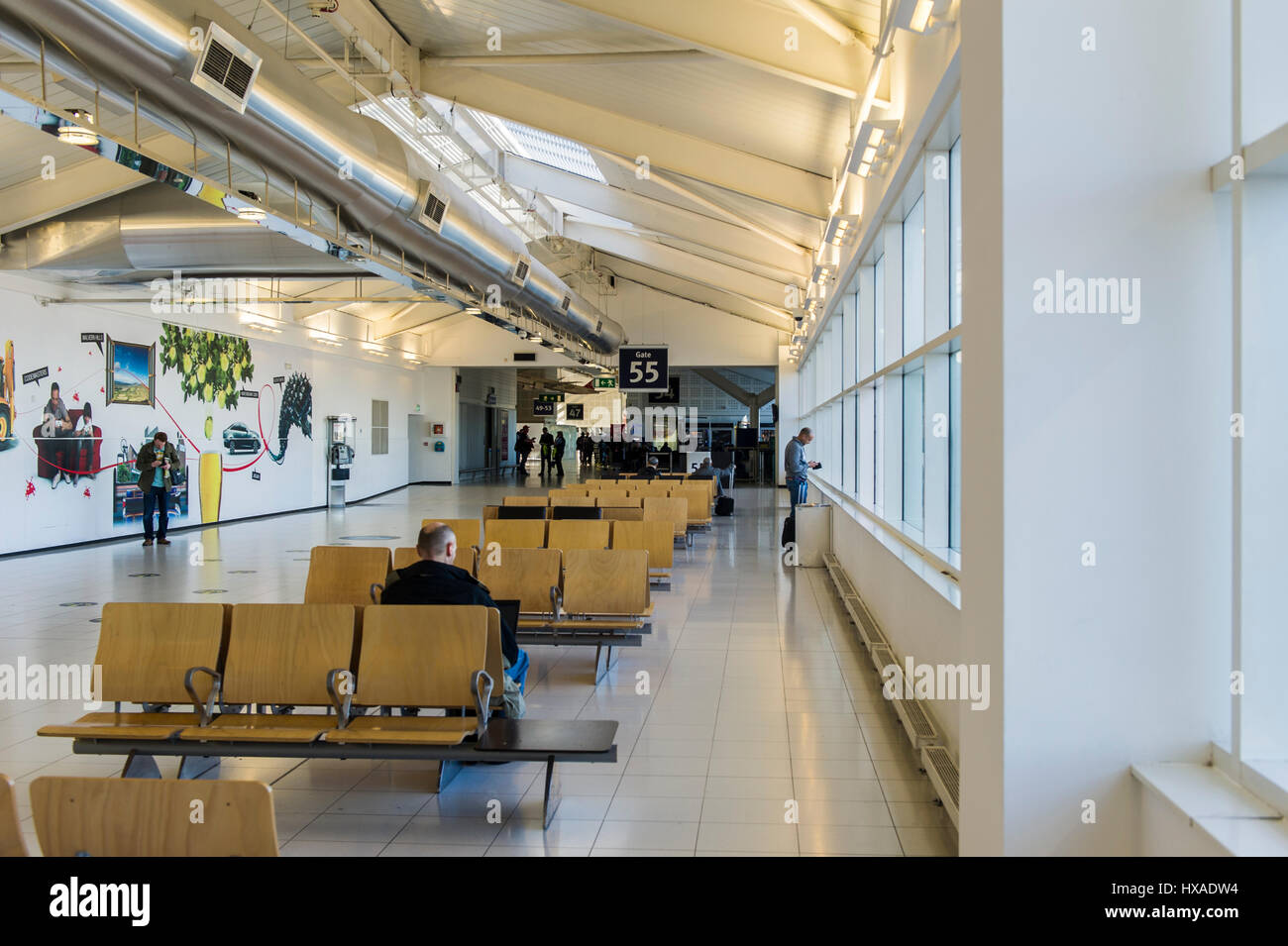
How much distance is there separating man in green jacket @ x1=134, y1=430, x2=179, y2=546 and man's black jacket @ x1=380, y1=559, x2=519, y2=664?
10.7 metres

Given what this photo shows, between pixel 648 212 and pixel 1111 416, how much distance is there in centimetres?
1171

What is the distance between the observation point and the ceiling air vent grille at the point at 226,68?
4879 millimetres

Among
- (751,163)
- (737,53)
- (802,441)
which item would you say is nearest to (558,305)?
(802,441)

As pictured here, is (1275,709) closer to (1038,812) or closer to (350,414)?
(1038,812)

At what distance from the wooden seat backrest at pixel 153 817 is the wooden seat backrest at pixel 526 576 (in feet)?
14.4

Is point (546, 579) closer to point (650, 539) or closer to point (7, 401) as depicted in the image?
point (650, 539)

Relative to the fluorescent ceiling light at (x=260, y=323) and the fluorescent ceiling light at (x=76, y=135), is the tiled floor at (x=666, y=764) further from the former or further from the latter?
the fluorescent ceiling light at (x=260, y=323)

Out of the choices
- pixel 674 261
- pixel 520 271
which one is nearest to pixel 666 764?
pixel 520 271

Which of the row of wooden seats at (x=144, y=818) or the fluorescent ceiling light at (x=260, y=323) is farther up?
the fluorescent ceiling light at (x=260, y=323)

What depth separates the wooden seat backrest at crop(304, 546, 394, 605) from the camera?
6.32 m

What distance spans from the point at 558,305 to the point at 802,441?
4.37m

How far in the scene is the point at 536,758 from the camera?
3.54m

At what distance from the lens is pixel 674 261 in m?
18.3

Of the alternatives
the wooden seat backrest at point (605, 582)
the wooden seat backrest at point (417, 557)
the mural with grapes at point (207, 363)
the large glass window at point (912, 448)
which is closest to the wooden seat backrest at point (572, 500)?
the wooden seat backrest at point (417, 557)
